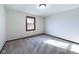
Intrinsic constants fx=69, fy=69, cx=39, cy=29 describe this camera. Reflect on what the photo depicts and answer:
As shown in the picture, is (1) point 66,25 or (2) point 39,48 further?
(1) point 66,25

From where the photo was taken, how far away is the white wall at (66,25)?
3.99 m

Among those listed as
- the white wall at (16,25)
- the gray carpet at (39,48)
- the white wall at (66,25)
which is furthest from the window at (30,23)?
the gray carpet at (39,48)

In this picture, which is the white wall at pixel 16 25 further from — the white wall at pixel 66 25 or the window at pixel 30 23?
the white wall at pixel 66 25

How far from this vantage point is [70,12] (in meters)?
4.29

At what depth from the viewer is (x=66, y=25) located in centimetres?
459

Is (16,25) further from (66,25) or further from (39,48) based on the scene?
(66,25)

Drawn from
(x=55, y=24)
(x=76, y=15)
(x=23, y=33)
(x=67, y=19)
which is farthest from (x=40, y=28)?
(x=76, y=15)

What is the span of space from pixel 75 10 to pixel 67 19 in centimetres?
73

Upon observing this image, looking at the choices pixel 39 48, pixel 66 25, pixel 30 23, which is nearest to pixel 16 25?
pixel 30 23

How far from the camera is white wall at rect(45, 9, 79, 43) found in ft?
13.1

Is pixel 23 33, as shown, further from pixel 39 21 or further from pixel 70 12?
pixel 70 12

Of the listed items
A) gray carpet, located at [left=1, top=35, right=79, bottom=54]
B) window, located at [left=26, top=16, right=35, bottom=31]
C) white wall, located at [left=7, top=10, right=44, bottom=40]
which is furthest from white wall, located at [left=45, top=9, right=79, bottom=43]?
white wall, located at [left=7, top=10, right=44, bottom=40]

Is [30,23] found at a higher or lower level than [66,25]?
higher

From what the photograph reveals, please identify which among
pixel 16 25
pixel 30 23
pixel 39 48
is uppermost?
pixel 30 23
